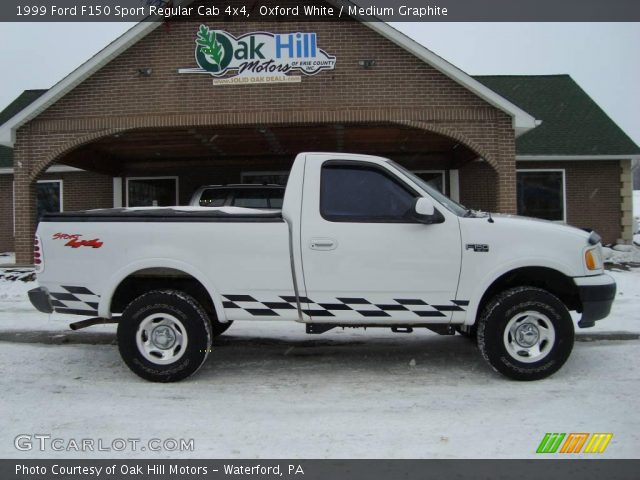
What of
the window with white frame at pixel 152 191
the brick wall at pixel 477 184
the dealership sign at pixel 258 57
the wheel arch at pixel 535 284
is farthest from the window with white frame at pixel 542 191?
the wheel arch at pixel 535 284

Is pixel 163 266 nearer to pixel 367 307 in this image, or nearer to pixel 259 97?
pixel 367 307

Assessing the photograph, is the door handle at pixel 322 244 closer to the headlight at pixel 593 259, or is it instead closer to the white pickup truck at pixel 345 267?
the white pickup truck at pixel 345 267

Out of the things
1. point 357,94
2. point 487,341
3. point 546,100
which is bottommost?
point 487,341

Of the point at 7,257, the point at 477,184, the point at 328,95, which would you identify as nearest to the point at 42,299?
the point at 328,95

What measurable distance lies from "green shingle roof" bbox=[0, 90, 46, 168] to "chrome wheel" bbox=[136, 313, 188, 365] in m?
15.3

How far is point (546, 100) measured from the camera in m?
19.6

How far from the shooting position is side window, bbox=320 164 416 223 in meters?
5.12

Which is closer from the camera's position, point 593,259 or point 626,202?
point 593,259

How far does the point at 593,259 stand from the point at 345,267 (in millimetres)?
2237

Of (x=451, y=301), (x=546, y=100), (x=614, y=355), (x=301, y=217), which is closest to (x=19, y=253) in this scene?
(x=301, y=217)

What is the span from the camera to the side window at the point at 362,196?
16.8ft

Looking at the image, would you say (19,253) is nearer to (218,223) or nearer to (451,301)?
(218,223)

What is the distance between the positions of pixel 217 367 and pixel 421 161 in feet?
40.1

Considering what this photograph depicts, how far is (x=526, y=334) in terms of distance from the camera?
505cm
